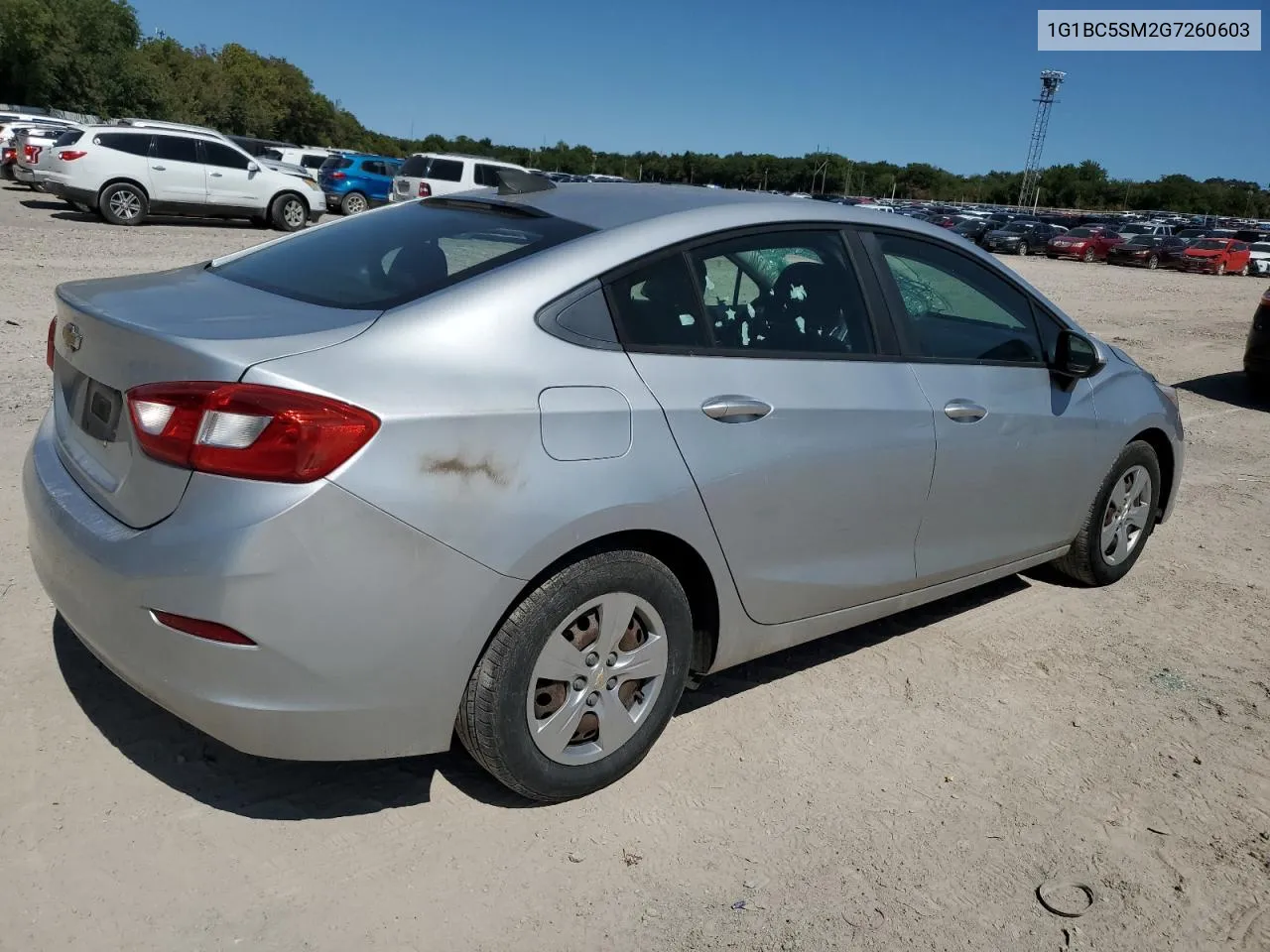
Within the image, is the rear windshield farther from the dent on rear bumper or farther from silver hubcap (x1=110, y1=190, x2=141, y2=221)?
silver hubcap (x1=110, y1=190, x2=141, y2=221)

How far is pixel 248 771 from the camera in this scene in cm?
302

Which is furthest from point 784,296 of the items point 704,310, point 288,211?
point 288,211

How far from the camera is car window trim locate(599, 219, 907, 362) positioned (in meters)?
2.91

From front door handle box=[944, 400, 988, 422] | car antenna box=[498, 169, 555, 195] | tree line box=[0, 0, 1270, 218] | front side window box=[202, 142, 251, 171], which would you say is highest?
tree line box=[0, 0, 1270, 218]

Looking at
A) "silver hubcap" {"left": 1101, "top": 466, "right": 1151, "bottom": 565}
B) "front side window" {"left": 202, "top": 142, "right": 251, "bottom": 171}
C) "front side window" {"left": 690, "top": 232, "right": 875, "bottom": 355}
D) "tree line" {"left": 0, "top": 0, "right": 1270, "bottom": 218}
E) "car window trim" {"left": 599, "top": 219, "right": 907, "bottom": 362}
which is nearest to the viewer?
"car window trim" {"left": 599, "top": 219, "right": 907, "bottom": 362}

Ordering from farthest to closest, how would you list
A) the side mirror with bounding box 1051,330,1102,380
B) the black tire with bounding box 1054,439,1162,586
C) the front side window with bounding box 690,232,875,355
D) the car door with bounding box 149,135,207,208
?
the car door with bounding box 149,135,207,208, the black tire with bounding box 1054,439,1162,586, the side mirror with bounding box 1051,330,1102,380, the front side window with bounding box 690,232,875,355

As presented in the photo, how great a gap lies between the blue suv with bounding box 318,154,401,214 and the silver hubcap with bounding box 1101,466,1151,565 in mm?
24695

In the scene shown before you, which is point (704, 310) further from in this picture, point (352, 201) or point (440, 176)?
point (352, 201)

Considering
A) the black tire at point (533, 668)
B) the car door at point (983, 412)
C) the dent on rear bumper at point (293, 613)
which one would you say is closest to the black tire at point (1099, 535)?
the car door at point (983, 412)

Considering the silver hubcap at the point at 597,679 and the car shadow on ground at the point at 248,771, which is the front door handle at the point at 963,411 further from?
the car shadow on ground at the point at 248,771

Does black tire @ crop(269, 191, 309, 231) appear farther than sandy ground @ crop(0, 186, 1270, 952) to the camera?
Yes

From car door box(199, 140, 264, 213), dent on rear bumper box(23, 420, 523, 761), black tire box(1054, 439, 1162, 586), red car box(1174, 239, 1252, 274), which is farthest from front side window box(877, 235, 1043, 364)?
red car box(1174, 239, 1252, 274)

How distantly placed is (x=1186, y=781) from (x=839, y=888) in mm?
1370

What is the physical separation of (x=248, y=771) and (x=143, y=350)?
48.2 inches
